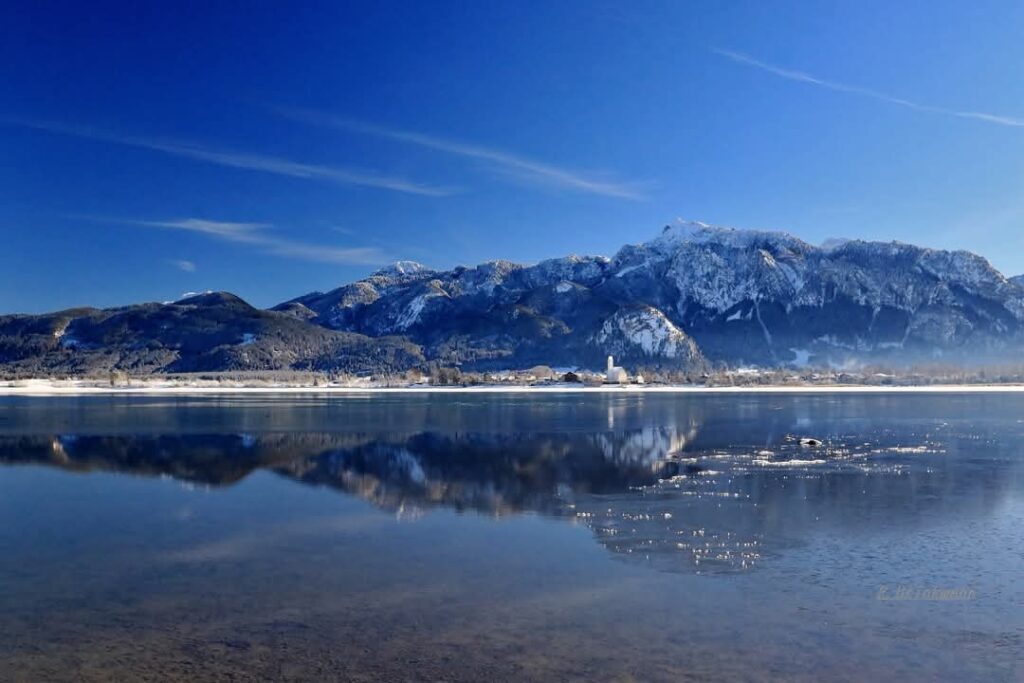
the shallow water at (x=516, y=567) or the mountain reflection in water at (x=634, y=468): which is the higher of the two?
the mountain reflection in water at (x=634, y=468)

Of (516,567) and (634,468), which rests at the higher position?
(634,468)

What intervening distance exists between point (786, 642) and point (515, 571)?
7.16 meters

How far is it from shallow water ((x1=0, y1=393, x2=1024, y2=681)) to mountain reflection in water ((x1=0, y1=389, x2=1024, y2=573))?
219 millimetres

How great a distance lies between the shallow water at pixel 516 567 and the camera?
45.7 feet

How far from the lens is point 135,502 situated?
30.3 meters

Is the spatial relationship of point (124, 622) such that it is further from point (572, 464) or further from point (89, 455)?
point (89, 455)

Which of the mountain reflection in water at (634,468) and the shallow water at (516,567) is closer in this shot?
the shallow water at (516,567)

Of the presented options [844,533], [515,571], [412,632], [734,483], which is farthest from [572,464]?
[412,632]

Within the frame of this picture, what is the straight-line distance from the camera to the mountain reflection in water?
25.1 meters

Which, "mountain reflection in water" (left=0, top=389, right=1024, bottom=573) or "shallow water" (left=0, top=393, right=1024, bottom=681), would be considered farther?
"mountain reflection in water" (left=0, top=389, right=1024, bottom=573)

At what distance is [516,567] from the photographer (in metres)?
20.1

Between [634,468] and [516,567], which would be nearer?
[516,567]

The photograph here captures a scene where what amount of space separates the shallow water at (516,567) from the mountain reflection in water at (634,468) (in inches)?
8.6

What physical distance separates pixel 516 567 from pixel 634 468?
19.6 metres
